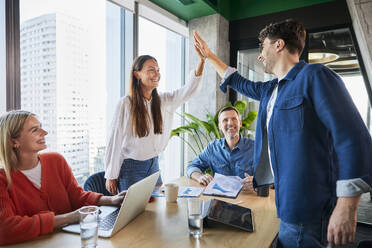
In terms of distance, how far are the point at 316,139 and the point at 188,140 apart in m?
2.87

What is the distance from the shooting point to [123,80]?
2.97 meters

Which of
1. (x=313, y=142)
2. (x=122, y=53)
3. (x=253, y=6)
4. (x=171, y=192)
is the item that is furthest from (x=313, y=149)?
(x=253, y=6)

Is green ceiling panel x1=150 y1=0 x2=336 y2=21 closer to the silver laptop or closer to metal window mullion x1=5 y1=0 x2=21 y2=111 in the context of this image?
metal window mullion x1=5 y1=0 x2=21 y2=111

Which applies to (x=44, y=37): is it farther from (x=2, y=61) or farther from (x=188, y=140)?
(x=188, y=140)

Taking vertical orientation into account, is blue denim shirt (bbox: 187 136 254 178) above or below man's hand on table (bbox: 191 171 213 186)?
above

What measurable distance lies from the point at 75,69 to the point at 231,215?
6.30 feet

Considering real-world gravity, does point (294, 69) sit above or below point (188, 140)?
above

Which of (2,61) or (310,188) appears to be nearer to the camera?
(310,188)

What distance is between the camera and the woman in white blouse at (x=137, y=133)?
1.91 metres

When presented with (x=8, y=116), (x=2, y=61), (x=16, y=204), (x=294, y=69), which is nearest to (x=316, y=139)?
(x=294, y=69)

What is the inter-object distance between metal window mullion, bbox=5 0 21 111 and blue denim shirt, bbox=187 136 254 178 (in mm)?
1425

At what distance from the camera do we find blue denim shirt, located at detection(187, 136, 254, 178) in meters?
2.19

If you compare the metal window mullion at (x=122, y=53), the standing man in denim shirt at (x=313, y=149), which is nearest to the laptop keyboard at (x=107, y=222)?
the standing man in denim shirt at (x=313, y=149)

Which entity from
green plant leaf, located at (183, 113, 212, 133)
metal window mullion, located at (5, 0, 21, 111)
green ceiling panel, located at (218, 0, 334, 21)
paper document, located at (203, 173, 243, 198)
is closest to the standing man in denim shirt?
paper document, located at (203, 173, 243, 198)
